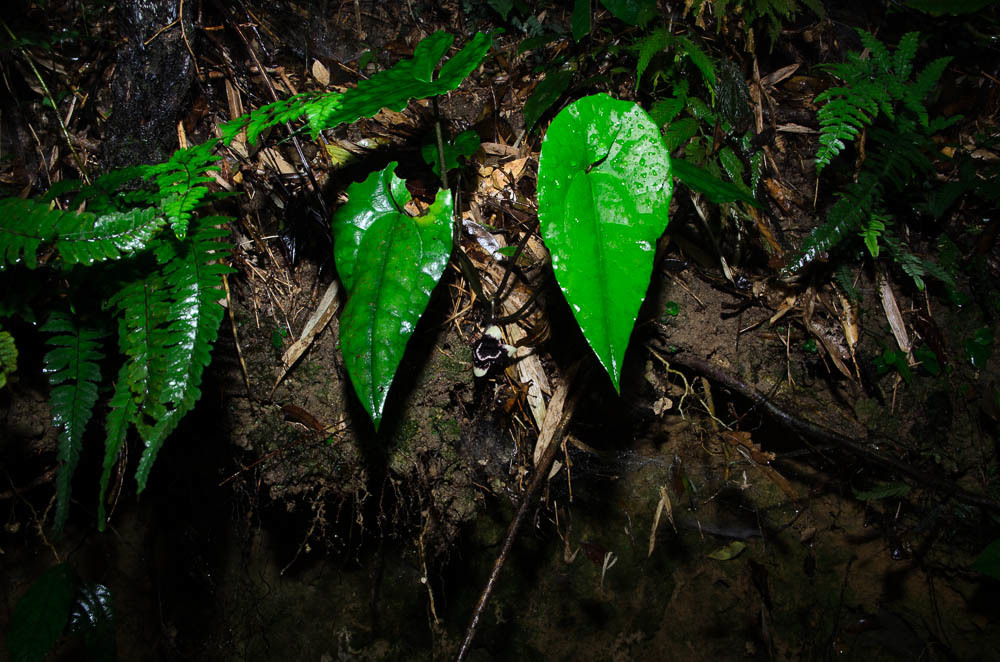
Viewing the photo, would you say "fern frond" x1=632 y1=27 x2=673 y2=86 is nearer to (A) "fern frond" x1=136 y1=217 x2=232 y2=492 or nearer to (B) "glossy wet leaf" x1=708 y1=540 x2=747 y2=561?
(A) "fern frond" x1=136 y1=217 x2=232 y2=492

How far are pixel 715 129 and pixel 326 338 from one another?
1.80 metres

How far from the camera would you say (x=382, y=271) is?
5.07 ft

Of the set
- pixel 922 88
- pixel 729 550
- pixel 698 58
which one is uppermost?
pixel 698 58

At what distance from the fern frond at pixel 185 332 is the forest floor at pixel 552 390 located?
482 millimetres

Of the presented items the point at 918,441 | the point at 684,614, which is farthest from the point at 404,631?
the point at 918,441

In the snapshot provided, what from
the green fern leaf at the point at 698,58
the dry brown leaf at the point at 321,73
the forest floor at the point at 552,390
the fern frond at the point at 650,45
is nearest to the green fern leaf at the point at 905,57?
the forest floor at the point at 552,390

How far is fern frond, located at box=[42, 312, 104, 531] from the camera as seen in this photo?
157cm

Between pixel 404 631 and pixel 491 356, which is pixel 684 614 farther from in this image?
pixel 491 356

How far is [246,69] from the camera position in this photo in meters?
2.19

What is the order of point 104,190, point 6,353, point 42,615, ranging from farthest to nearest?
1. point 42,615
2. point 104,190
3. point 6,353

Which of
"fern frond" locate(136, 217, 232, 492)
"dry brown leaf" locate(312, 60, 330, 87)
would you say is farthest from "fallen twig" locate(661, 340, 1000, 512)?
"dry brown leaf" locate(312, 60, 330, 87)

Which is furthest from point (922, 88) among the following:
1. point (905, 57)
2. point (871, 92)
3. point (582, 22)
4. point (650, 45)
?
point (582, 22)

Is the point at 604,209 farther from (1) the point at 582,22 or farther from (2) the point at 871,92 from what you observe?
(2) the point at 871,92

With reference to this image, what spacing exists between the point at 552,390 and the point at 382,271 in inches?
38.6
